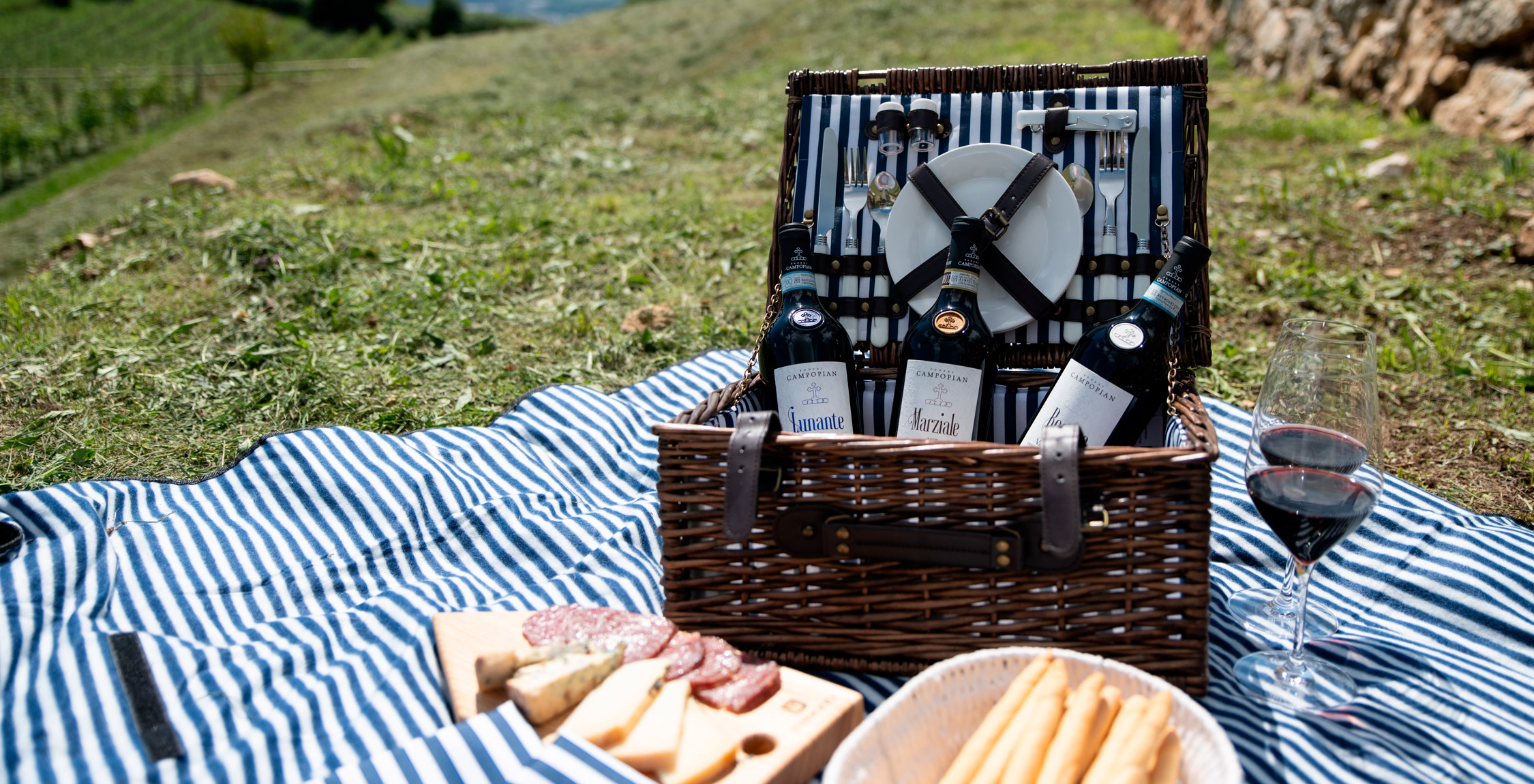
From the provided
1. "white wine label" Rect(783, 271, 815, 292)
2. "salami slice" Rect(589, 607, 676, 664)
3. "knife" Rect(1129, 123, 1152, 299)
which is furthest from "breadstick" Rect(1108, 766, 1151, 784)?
"knife" Rect(1129, 123, 1152, 299)

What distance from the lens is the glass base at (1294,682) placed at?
152cm

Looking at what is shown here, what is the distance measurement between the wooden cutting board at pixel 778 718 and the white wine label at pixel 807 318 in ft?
2.67

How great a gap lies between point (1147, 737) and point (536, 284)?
3483mm

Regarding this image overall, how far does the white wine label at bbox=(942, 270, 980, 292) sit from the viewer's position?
193 cm

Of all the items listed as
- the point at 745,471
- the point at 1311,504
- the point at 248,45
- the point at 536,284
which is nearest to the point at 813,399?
the point at 745,471

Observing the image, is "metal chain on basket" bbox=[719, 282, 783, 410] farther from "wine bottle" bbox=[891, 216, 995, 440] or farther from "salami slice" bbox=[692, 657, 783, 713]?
"salami slice" bbox=[692, 657, 783, 713]

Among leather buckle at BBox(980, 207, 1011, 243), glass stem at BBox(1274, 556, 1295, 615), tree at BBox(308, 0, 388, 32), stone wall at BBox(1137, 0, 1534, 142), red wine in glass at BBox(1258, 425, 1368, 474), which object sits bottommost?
glass stem at BBox(1274, 556, 1295, 615)

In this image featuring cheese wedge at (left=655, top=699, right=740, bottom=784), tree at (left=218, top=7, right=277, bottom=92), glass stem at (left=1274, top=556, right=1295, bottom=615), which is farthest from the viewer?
tree at (left=218, top=7, right=277, bottom=92)

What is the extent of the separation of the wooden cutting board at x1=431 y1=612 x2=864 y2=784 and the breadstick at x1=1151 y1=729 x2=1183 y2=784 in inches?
16.3

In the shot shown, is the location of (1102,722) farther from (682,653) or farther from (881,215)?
(881,215)

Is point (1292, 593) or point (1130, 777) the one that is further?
point (1292, 593)

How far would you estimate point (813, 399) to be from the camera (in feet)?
6.40

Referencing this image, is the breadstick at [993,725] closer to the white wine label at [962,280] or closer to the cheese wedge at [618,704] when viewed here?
the cheese wedge at [618,704]

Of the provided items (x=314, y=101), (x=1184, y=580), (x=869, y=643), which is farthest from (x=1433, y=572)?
(x=314, y=101)
